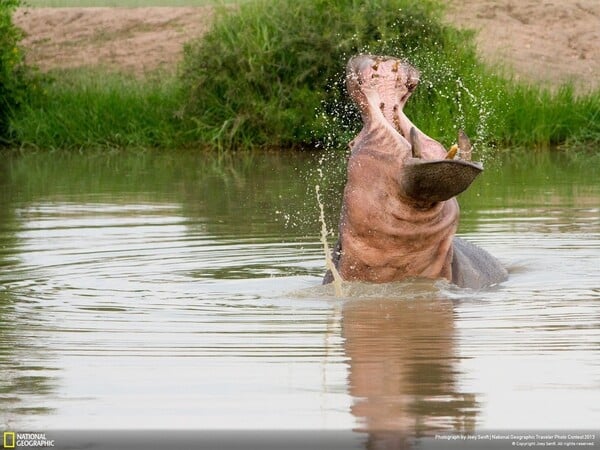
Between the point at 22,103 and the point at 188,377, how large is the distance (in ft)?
47.7

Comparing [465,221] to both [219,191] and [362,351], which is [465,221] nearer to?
[219,191]

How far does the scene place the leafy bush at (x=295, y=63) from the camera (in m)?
17.0

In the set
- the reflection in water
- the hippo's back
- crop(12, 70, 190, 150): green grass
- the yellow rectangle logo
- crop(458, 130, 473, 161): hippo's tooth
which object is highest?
crop(458, 130, 473, 161): hippo's tooth

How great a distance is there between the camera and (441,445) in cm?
422

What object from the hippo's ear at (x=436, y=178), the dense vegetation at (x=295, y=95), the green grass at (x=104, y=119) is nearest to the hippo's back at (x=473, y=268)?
the hippo's ear at (x=436, y=178)

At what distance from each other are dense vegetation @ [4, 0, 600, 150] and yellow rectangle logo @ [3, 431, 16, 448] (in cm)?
1127

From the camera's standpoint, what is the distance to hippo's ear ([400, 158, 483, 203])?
231 inches

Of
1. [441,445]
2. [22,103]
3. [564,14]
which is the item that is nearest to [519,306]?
[441,445]

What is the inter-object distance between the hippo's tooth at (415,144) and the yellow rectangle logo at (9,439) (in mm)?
2278

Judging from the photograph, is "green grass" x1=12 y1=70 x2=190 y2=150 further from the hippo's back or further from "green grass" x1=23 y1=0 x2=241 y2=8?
the hippo's back

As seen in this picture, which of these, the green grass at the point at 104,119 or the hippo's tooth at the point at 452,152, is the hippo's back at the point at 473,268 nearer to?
the hippo's tooth at the point at 452,152

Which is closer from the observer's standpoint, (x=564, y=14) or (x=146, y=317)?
(x=146, y=317)

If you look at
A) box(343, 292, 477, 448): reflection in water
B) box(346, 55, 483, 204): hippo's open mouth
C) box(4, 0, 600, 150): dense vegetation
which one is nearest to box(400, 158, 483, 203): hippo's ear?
box(346, 55, 483, 204): hippo's open mouth

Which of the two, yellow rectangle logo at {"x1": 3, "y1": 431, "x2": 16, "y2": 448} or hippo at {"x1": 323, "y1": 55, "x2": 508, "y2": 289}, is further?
hippo at {"x1": 323, "y1": 55, "x2": 508, "y2": 289}
